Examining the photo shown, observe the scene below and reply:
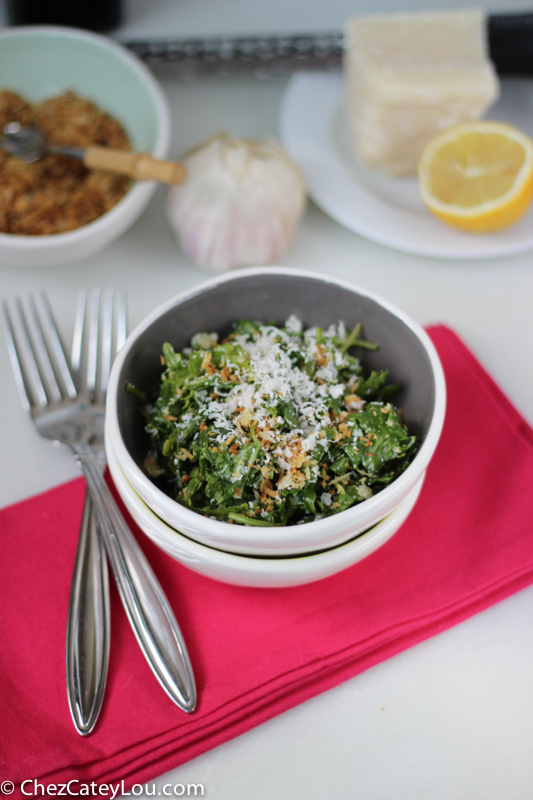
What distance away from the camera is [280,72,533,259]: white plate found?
128cm

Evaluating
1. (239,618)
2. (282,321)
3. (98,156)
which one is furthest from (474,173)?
(239,618)

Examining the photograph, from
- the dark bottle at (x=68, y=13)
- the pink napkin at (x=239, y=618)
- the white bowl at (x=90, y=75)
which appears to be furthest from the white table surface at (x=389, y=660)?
the dark bottle at (x=68, y=13)

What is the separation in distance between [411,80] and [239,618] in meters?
1.15

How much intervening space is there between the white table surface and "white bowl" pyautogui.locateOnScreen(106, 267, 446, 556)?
0.83 ft

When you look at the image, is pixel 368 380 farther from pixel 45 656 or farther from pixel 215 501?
pixel 45 656

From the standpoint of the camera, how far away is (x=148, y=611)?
2.52 feet

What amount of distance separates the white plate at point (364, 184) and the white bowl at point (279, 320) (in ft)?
1.52

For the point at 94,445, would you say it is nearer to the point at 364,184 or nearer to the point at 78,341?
the point at 78,341

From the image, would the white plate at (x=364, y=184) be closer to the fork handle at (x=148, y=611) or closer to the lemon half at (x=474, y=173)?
the lemon half at (x=474, y=173)

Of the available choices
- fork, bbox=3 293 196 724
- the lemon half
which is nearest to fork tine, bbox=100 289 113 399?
fork, bbox=3 293 196 724

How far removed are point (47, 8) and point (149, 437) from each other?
141 cm

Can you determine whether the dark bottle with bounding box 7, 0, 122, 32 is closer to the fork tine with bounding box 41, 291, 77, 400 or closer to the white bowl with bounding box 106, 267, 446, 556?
the fork tine with bounding box 41, 291, 77, 400

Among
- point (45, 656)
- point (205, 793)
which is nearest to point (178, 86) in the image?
point (45, 656)

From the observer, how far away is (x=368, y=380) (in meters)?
0.86
